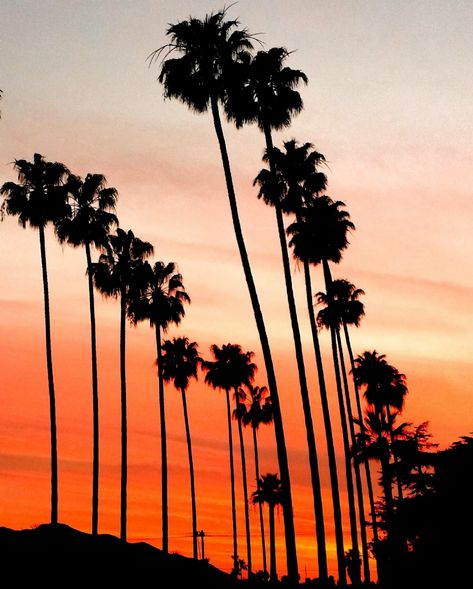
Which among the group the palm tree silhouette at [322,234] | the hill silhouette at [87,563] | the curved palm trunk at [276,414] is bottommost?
the hill silhouette at [87,563]

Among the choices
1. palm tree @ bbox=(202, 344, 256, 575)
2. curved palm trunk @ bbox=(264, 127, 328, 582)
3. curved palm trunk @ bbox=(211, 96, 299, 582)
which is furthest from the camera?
palm tree @ bbox=(202, 344, 256, 575)

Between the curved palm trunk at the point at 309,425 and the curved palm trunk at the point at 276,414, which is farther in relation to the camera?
the curved palm trunk at the point at 309,425

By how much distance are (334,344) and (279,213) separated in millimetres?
16575

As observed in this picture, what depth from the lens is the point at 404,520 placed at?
3234 centimetres

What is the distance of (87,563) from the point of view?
2489cm

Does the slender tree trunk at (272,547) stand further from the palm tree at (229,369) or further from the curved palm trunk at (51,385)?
the curved palm trunk at (51,385)

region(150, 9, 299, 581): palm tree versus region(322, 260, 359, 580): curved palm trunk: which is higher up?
region(150, 9, 299, 581): palm tree

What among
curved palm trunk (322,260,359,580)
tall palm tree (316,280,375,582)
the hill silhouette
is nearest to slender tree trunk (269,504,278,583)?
tall palm tree (316,280,375,582)

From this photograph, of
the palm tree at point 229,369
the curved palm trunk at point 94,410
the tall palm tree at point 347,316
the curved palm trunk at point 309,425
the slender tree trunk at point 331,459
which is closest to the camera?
the curved palm trunk at point 309,425

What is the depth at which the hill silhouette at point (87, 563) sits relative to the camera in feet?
77.0

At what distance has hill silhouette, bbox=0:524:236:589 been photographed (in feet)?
77.0

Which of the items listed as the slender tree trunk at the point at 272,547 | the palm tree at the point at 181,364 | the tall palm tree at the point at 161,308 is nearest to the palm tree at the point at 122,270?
the tall palm tree at the point at 161,308

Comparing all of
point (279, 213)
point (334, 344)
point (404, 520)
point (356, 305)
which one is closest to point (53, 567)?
point (404, 520)

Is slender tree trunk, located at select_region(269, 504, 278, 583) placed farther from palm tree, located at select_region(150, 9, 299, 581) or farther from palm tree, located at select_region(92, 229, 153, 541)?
palm tree, located at select_region(150, 9, 299, 581)
